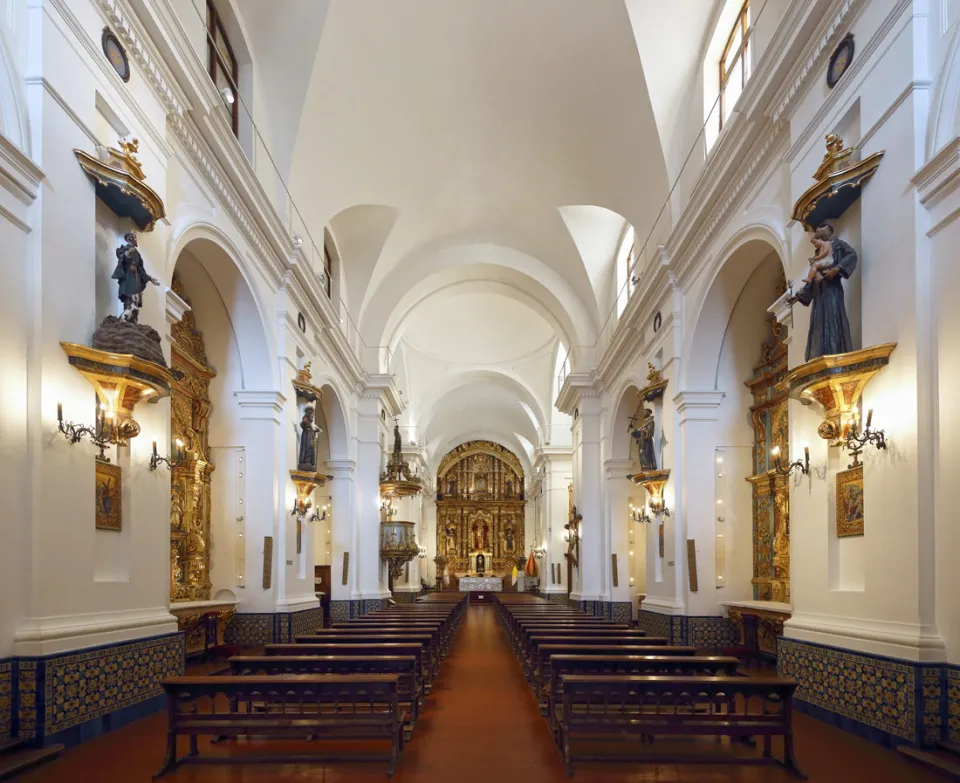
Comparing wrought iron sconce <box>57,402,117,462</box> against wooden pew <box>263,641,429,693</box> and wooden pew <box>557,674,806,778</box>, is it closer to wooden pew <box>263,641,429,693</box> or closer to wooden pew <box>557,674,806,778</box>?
wooden pew <box>263,641,429,693</box>

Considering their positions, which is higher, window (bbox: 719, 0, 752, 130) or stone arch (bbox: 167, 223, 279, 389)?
window (bbox: 719, 0, 752, 130)

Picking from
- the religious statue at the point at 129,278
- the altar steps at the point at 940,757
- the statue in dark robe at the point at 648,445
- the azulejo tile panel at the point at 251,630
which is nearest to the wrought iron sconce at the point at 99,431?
the religious statue at the point at 129,278

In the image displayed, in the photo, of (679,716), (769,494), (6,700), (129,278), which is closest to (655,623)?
(769,494)

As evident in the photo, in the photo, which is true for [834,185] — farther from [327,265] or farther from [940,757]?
[327,265]

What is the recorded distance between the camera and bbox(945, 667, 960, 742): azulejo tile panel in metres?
5.06

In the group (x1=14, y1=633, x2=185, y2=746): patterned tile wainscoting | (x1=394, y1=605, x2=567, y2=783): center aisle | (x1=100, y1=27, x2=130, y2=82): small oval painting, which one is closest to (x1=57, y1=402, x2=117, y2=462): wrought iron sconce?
(x1=14, y1=633, x2=185, y2=746): patterned tile wainscoting

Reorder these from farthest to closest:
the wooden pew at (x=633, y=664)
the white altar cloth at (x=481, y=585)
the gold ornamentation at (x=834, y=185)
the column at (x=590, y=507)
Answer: the white altar cloth at (x=481, y=585) < the column at (x=590, y=507) < the wooden pew at (x=633, y=664) < the gold ornamentation at (x=834, y=185)

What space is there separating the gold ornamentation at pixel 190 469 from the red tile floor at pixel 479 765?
4.18m

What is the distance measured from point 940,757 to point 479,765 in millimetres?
2819

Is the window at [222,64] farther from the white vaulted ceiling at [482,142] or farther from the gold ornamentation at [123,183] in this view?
the gold ornamentation at [123,183]

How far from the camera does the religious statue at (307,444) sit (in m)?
13.0

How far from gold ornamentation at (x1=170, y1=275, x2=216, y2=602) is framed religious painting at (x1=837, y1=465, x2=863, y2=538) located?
7.52 m

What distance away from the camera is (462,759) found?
6.16 meters

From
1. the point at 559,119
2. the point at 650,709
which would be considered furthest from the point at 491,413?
the point at 650,709
